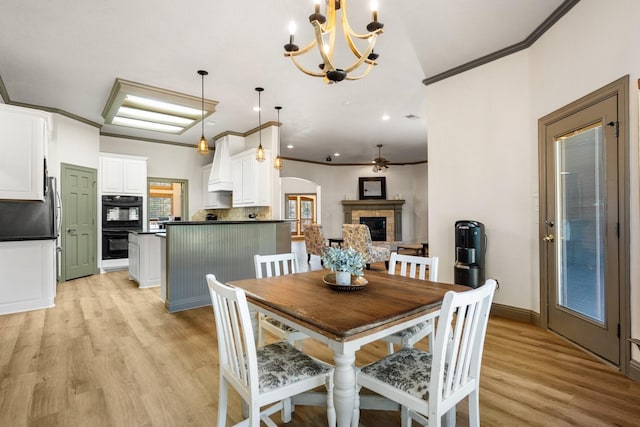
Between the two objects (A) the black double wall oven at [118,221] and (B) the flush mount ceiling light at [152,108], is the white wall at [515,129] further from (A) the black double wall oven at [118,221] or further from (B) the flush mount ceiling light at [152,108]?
(A) the black double wall oven at [118,221]

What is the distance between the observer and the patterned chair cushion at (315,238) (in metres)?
7.37

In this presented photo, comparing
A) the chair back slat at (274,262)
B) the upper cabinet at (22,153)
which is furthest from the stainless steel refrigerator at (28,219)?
the chair back slat at (274,262)

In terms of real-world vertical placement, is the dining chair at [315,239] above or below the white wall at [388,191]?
below

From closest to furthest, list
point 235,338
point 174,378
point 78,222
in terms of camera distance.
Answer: point 235,338 → point 174,378 → point 78,222

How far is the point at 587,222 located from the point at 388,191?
7896mm

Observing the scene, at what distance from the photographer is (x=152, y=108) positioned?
195 inches

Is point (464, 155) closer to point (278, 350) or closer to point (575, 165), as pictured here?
point (575, 165)

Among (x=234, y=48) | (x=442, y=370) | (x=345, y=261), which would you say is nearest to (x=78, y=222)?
(x=234, y=48)

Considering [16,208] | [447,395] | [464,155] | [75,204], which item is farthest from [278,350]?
[75,204]

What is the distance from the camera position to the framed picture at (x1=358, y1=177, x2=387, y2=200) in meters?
10.5

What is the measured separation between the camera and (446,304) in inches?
45.9

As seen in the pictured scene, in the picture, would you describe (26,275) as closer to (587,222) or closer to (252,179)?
(252,179)

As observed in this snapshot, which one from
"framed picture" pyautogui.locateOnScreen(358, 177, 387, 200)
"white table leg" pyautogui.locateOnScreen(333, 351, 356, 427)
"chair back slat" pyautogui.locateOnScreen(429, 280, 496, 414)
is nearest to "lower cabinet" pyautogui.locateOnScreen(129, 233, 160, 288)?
"white table leg" pyautogui.locateOnScreen(333, 351, 356, 427)

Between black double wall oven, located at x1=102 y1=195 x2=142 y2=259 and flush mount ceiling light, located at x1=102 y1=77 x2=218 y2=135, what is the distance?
156cm
